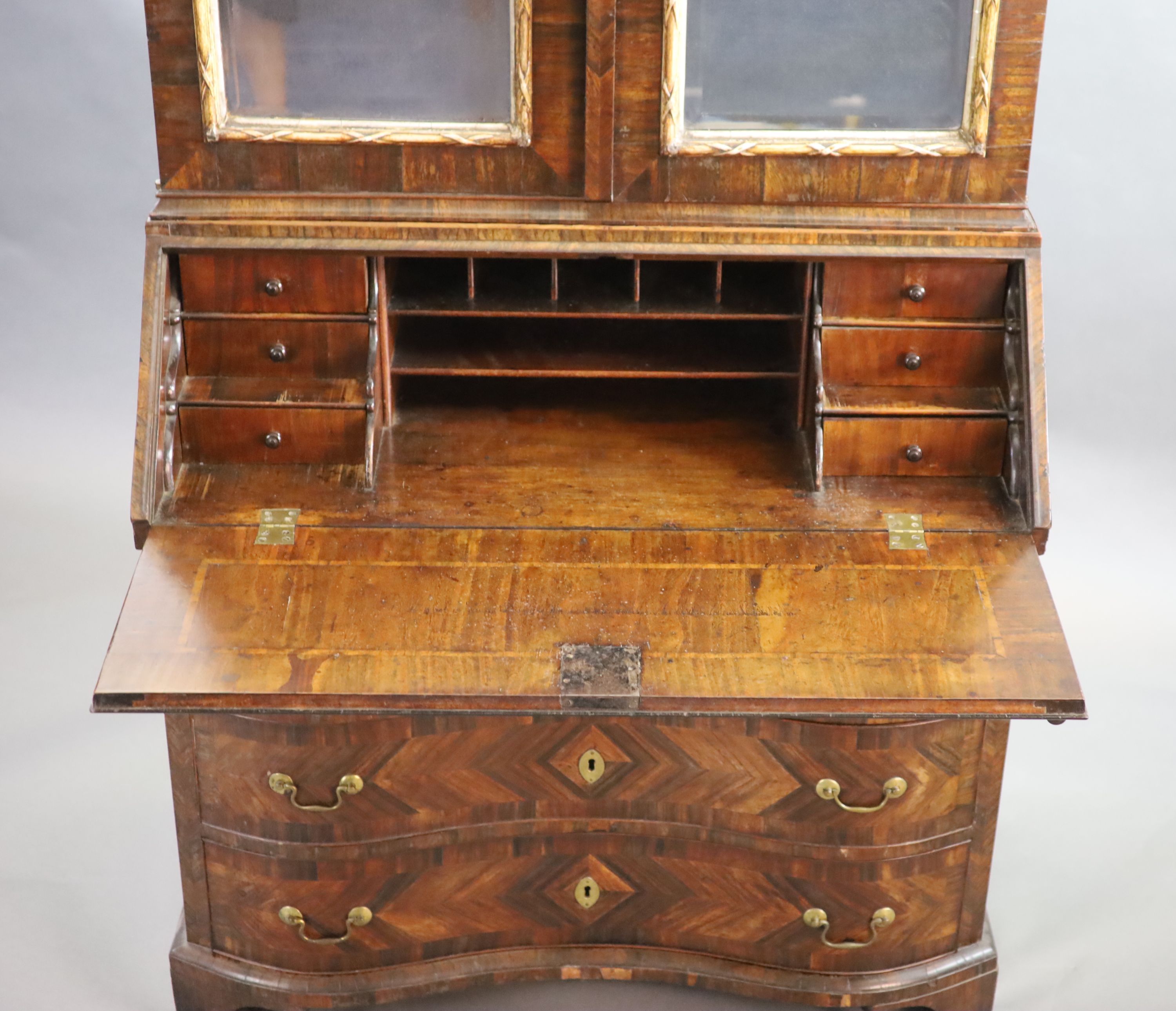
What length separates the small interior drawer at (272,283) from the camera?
3184 millimetres

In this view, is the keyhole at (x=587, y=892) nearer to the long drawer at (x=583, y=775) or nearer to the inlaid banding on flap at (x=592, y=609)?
the long drawer at (x=583, y=775)

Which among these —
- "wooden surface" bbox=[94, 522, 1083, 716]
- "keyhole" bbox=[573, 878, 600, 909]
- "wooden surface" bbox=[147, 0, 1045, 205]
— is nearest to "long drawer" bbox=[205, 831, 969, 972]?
"keyhole" bbox=[573, 878, 600, 909]

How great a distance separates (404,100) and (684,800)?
4.71 ft

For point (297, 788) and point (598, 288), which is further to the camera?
point (598, 288)

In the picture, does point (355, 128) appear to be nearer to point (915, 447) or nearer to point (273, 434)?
point (273, 434)

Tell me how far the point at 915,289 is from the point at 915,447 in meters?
0.31

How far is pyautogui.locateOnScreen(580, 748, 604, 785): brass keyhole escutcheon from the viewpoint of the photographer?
10.2 feet

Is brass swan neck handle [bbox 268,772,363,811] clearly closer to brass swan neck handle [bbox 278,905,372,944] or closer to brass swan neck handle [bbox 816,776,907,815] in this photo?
brass swan neck handle [bbox 278,905,372,944]

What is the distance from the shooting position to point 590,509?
3.18m

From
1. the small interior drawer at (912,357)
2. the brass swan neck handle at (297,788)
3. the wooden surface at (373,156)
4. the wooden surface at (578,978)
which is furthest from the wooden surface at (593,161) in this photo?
the wooden surface at (578,978)

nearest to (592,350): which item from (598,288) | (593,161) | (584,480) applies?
(598,288)

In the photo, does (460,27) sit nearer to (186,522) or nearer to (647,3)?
(647,3)

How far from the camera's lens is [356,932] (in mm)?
3275

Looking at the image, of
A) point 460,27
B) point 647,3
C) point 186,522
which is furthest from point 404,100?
point 186,522
